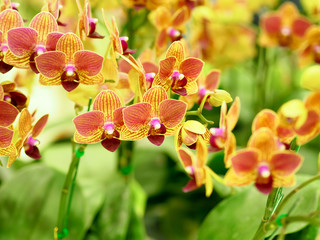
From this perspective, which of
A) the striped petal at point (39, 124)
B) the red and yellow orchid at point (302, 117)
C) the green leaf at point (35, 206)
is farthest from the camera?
the green leaf at point (35, 206)

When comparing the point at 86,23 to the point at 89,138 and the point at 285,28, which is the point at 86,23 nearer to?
the point at 89,138

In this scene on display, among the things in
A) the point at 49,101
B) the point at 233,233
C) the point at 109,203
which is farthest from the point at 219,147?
the point at 49,101

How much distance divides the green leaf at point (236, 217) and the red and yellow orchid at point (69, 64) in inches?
9.5

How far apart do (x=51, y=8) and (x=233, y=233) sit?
1.05 feet

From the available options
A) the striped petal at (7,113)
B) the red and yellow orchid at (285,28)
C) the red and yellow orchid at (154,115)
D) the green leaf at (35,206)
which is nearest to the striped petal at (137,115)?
the red and yellow orchid at (154,115)

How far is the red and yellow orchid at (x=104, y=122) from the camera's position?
0.37 metres

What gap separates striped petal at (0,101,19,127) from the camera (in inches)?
14.8

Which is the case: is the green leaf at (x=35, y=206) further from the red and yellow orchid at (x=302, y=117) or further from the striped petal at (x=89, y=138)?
the red and yellow orchid at (x=302, y=117)

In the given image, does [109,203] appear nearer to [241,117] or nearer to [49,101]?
[241,117]

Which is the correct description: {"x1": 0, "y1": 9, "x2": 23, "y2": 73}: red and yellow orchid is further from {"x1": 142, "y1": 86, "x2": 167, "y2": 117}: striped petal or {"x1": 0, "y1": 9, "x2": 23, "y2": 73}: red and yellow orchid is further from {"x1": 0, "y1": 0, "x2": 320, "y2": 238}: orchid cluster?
{"x1": 142, "y1": 86, "x2": 167, "y2": 117}: striped petal

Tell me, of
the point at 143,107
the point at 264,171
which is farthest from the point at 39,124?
the point at 264,171

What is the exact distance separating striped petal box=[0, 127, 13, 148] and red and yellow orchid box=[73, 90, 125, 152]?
0.06m

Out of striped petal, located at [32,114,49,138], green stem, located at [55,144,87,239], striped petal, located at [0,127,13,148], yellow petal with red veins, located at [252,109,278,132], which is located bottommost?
green stem, located at [55,144,87,239]

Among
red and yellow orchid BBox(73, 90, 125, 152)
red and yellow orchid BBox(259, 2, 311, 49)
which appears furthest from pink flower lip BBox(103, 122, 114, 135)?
red and yellow orchid BBox(259, 2, 311, 49)
